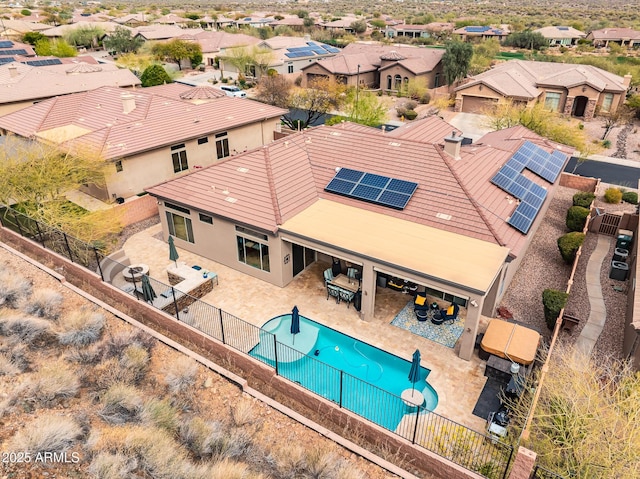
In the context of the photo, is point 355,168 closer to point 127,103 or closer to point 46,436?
point 46,436

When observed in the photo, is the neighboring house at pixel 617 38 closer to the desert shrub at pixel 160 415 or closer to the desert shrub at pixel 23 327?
the desert shrub at pixel 160 415

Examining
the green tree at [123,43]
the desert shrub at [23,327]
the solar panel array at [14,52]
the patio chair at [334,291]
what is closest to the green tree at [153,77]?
the solar panel array at [14,52]

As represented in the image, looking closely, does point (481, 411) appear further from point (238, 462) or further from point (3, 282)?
point (3, 282)

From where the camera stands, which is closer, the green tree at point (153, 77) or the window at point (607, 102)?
the window at point (607, 102)

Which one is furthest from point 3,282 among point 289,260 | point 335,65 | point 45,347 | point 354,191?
point 335,65

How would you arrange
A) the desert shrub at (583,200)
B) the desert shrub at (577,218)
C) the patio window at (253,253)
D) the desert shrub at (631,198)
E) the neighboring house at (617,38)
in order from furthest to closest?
the neighboring house at (617,38) → the desert shrub at (631,198) → the desert shrub at (583,200) → the desert shrub at (577,218) → the patio window at (253,253)

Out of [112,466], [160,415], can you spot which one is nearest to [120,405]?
[160,415]

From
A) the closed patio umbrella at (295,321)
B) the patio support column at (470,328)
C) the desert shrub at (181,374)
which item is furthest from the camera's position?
the closed patio umbrella at (295,321)
